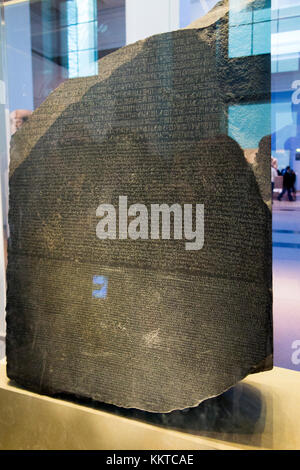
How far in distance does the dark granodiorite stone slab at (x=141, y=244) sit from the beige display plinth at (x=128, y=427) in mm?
63

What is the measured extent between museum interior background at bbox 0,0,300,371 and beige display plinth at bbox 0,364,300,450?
36 centimetres

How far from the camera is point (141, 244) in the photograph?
1.22 m

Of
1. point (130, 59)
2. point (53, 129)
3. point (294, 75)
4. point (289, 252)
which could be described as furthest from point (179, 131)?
point (289, 252)

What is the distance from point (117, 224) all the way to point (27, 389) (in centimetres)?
69

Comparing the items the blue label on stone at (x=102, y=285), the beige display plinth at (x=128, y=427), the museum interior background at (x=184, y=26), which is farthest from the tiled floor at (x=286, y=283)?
the blue label on stone at (x=102, y=285)

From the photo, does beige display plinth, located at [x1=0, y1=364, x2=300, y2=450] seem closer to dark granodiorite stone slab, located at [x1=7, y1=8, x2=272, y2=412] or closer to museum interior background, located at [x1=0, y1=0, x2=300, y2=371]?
dark granodiorite stone slab, located at [x1=7, y1=8, x2=272, y2=412]

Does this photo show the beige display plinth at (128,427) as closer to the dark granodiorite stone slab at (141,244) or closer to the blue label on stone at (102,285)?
the dark granodiorite stone slab at (141,244)

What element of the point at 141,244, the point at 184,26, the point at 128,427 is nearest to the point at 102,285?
the point at 141,244

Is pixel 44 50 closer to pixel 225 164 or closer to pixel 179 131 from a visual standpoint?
pixel 179 131

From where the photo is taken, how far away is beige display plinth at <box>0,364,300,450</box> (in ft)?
3.89

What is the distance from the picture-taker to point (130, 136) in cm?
120

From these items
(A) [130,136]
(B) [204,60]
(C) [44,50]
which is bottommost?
(A) [130,136]

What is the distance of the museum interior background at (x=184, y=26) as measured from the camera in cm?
109

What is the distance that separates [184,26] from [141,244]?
2.56 ft
